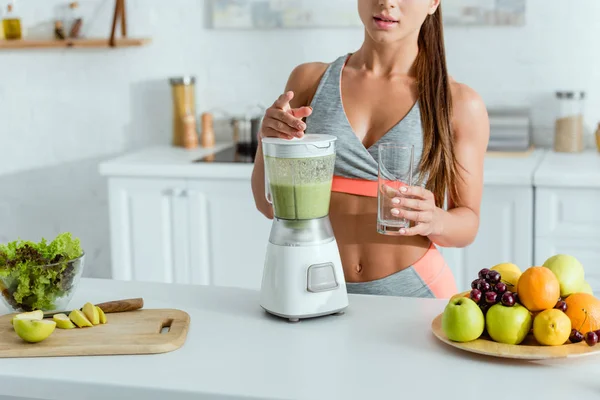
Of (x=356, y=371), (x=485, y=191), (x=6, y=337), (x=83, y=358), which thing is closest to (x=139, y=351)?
(x=83, y=358)

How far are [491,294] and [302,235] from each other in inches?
13.7

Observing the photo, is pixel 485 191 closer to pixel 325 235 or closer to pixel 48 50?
pixel 325 235

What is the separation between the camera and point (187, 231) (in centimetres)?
330

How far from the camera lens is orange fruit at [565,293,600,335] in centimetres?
138

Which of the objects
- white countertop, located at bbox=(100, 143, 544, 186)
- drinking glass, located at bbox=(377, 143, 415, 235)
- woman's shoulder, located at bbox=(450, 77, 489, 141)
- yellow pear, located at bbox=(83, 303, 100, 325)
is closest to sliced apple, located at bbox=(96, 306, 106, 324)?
yellow pear, located at bbox=(83, 303, 100, 325)

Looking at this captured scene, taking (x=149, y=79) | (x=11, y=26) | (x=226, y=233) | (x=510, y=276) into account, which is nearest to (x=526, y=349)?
(x=510, y=276)

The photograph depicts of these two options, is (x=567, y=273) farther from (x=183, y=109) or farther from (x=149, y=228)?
(x=183, y=109)

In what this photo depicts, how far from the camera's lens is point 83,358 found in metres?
1.41

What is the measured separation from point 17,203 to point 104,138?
1.87 feet

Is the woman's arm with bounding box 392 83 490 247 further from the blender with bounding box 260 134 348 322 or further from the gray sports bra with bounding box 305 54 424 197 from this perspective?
the blender with bounding box 260 134 348 322

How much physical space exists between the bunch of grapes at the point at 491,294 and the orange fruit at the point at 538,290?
22mm

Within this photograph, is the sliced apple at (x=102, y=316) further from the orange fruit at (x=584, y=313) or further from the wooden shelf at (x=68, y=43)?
the wooden shelf at (x=68, y=43)

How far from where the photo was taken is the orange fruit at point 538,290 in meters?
1.38

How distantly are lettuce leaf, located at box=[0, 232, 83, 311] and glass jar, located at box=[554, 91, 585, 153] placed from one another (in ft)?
7.33
